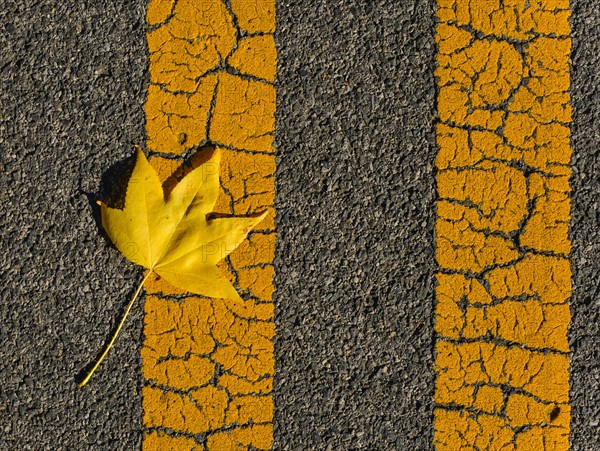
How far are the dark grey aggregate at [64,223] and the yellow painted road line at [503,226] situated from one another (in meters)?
1.13

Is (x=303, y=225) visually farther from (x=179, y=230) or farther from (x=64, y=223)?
(x=64, y=223)

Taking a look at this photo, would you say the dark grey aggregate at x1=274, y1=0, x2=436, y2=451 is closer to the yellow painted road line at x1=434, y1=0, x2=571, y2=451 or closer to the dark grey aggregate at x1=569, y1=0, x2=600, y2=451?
the yellow painted road line at x1=434, y1=0, x2=571, y2=451

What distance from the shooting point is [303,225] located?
2.63 meters

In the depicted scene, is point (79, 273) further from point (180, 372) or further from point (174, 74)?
point (174, 74)

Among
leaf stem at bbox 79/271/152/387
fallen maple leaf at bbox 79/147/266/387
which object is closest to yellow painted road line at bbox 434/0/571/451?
fallen maple leaf at bbox 79/147/266/387

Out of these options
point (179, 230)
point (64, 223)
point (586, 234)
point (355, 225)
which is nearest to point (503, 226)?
point (586, 234)

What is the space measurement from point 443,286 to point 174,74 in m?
1.25

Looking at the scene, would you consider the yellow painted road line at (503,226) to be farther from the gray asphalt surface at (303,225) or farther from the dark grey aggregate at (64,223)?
the dark grey aggregate at (64,223)

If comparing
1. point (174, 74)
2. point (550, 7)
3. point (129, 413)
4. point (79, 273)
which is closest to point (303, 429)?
point (129, 413)

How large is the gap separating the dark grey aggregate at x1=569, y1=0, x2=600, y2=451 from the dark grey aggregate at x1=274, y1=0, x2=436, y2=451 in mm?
526

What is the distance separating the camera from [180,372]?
261 cm

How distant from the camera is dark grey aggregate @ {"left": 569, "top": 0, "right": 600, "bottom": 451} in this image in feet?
8.59

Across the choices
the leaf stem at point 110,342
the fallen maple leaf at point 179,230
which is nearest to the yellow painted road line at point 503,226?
the fallen maple leaf at point 179,230

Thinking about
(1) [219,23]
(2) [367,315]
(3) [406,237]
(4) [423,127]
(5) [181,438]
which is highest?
(1) [219,23]
